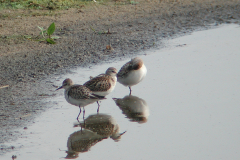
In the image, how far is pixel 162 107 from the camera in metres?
7.03

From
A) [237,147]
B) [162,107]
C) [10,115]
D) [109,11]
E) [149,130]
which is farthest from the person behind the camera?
[109,11]

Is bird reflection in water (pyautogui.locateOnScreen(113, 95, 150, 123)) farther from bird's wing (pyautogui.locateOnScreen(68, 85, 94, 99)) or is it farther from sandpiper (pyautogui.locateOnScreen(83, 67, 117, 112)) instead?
bird's wing (pyautogui.locateOnScreen(68, 85, 94, 99))

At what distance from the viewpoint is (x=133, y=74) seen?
25.3 ft

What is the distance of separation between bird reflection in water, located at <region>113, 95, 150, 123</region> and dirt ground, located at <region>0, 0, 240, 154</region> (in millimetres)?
1300

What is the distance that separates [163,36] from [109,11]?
2380mm

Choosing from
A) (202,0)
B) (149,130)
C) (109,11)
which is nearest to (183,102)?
(149,130)

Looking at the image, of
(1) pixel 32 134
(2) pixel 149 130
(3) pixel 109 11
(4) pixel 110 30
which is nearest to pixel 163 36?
(4) pixel 110 30

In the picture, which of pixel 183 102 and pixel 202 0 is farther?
pixel 202 0

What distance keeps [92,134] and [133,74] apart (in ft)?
6.43

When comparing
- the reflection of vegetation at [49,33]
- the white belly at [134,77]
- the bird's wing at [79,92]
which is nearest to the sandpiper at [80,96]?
the bird's wing at [79,92]

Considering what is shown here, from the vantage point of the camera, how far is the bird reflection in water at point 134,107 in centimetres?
673

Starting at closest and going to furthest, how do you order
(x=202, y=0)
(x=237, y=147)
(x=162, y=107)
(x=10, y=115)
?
(x=237, y=147)
(x=10, y=115)
(x=162, y=107)
(x=202, y=0)

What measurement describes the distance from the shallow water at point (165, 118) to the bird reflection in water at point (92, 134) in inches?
0.6

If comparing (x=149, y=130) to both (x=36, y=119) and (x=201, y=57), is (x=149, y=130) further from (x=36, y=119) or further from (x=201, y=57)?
(x=201, y=57)
